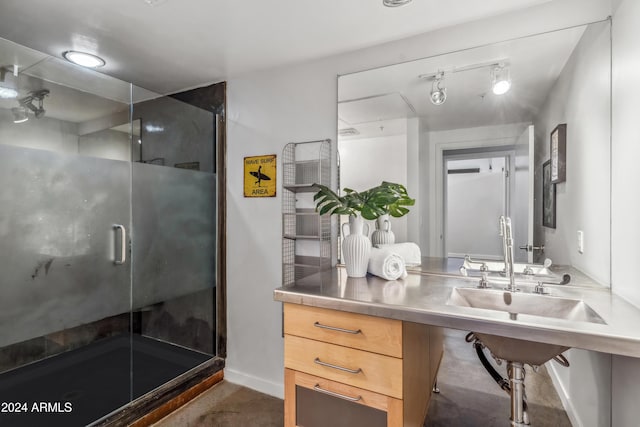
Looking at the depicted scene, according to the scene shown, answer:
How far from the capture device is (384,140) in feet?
6.04

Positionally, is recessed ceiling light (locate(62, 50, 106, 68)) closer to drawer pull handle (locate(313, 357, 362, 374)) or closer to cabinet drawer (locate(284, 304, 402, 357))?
cabinet drawer (locate(284, 304, 402, 357))

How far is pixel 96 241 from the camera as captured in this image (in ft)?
6.61

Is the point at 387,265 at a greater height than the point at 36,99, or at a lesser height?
lesser

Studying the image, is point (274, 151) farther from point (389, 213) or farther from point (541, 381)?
point (541, 381)

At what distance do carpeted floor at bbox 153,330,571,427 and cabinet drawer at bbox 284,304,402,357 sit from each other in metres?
0.78

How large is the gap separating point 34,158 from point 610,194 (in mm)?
2762

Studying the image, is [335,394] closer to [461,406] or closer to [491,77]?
[461,406]

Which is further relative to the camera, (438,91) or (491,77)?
(438,91)

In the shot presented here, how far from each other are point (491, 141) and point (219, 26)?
1525 millimetres

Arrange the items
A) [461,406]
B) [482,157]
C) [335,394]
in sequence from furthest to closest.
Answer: [461,406] → [482,157] → [335,394]

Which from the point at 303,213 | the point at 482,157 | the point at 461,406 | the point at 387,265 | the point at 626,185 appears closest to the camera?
the point at 626,185

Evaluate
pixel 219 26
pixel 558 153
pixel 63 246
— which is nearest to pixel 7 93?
pixel 63 246

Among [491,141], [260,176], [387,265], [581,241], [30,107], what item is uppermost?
[30,107]

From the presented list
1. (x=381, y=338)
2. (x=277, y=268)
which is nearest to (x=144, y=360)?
(x=277, y=268)
